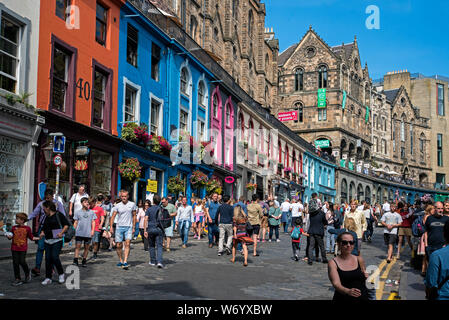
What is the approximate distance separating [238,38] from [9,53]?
95.3ft

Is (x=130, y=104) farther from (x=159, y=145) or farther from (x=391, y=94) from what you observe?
(x=391, y=94)

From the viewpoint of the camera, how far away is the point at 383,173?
70438 millimetres

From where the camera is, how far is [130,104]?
73.0 feet

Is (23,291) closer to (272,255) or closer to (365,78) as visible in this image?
(272,255)

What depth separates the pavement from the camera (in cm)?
899

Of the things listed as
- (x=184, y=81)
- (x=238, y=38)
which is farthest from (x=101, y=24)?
(x=238, y=38)

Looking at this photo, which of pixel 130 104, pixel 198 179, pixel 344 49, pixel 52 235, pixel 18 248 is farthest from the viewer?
pixel 344 49

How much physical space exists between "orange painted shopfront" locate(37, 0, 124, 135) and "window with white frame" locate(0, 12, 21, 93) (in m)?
0.83

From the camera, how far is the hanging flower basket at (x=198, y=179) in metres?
27.1

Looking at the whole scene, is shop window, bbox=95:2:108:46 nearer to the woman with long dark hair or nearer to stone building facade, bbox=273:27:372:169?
the woman with long dark hair

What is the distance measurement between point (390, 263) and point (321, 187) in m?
40.9

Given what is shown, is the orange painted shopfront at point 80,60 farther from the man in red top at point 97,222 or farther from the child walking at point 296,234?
the child walking at point 296,234
